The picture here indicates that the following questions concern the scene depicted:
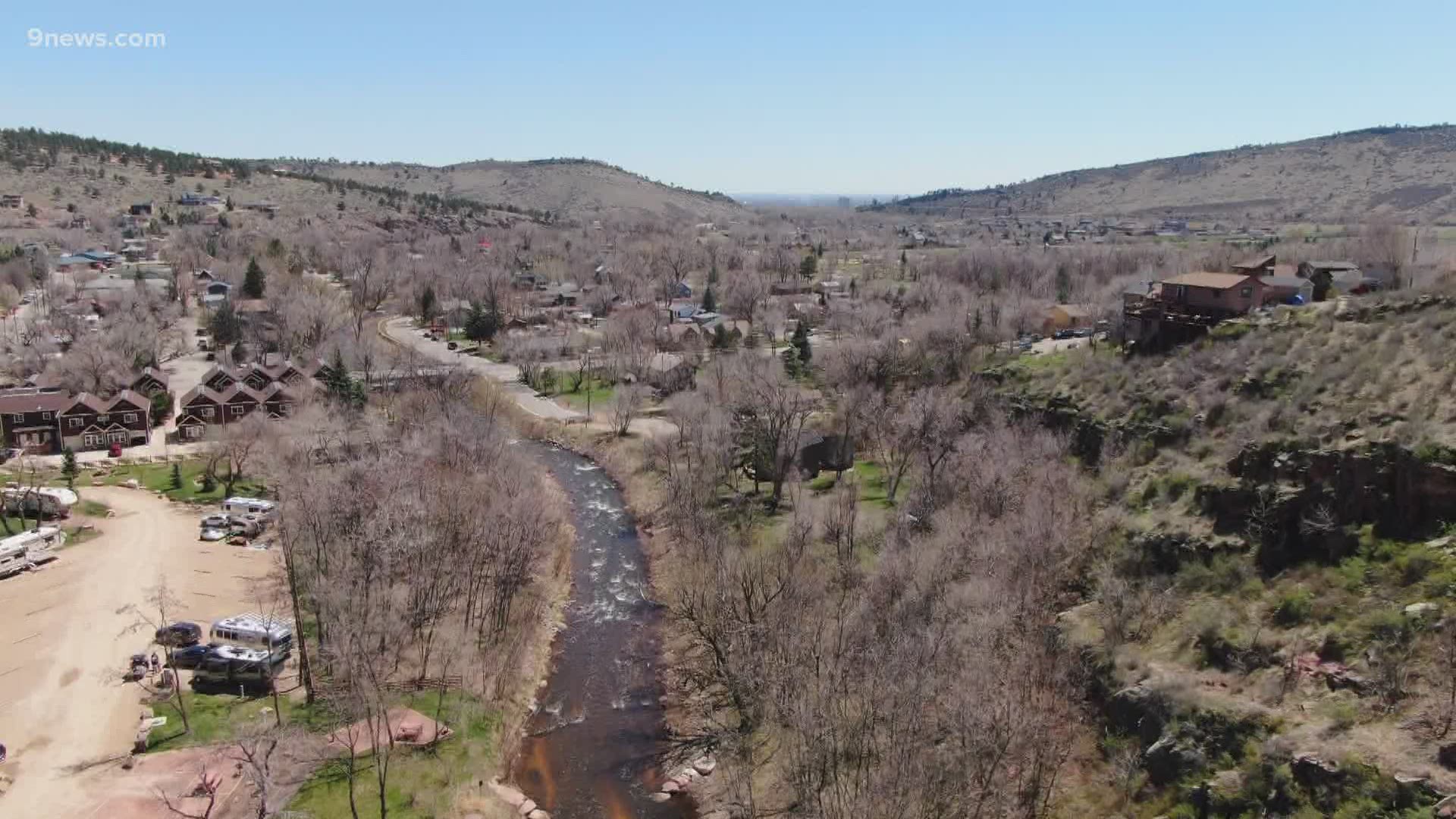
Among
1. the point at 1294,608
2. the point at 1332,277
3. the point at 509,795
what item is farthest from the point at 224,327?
the point at 1332,277

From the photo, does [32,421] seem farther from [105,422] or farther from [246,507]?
[246,507]

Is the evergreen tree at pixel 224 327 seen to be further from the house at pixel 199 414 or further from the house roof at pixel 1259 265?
the house roof at pixel 1259 265

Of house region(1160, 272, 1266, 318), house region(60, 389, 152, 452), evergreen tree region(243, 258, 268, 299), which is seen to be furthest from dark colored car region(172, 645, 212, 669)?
evergreen tree region(243, 258, 268, 299)

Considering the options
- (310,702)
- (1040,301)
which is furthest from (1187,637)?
(1040,301)

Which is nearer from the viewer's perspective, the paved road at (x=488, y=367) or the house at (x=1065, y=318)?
the paved road at (x=488, y=367)

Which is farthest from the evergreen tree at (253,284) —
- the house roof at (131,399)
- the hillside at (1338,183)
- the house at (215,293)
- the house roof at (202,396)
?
the hillside at (1338,183)
